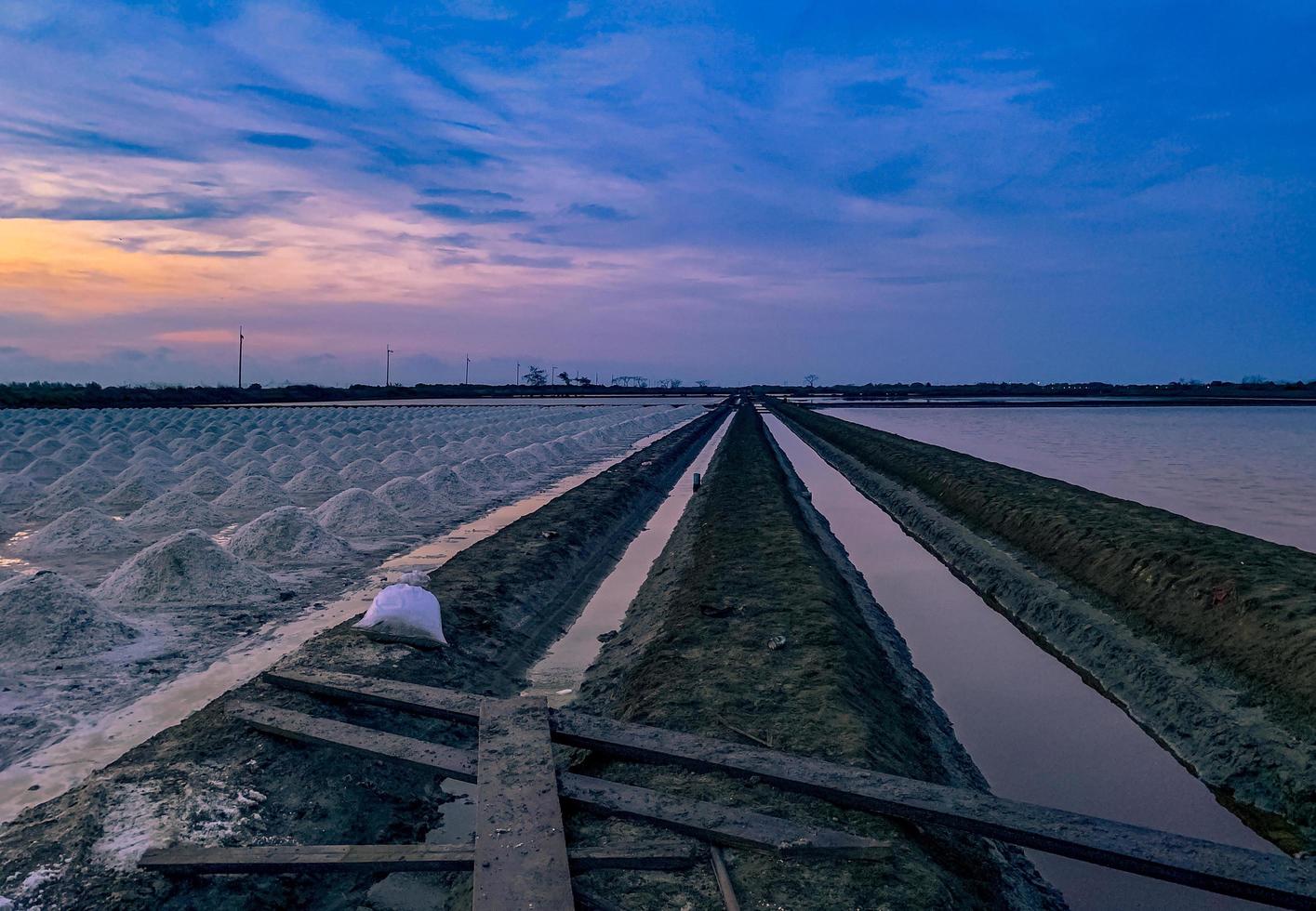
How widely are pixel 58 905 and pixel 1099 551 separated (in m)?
9.98

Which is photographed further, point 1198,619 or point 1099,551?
point 1099,551

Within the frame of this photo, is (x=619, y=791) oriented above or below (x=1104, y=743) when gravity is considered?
above

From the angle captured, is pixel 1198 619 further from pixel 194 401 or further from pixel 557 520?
pixel 194 401

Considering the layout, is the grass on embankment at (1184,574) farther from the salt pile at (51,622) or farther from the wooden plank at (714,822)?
the salt pile at (51,622)

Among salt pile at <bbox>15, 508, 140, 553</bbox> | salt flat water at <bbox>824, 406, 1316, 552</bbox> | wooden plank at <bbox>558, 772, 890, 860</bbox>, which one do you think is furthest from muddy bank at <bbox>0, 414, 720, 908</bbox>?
salt flat water at <bbox>824, 406, 1316, 552</bbox>

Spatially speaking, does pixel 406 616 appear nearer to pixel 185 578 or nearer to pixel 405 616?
pixel 405 616

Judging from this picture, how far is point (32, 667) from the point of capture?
5.79 meters

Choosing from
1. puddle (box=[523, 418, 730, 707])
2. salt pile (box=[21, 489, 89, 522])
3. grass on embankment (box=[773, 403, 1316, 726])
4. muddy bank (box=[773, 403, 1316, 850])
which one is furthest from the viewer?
salt pile (box=[21, 489, 89, 522])

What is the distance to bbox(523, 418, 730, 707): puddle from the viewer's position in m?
6.19

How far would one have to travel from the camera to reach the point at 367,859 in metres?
3.04

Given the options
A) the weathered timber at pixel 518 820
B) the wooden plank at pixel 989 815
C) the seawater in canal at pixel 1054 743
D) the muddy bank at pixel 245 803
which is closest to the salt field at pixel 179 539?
the muddy bank at pixel 245 803

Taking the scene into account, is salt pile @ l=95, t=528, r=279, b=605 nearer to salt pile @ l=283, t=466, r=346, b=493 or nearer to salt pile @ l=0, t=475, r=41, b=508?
salt pile @ l=283, t=466, r=346, b=493

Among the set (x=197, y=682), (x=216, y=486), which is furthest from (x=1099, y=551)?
(x=216, y=486)

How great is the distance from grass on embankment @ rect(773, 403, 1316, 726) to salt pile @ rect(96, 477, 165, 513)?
15.0 m
